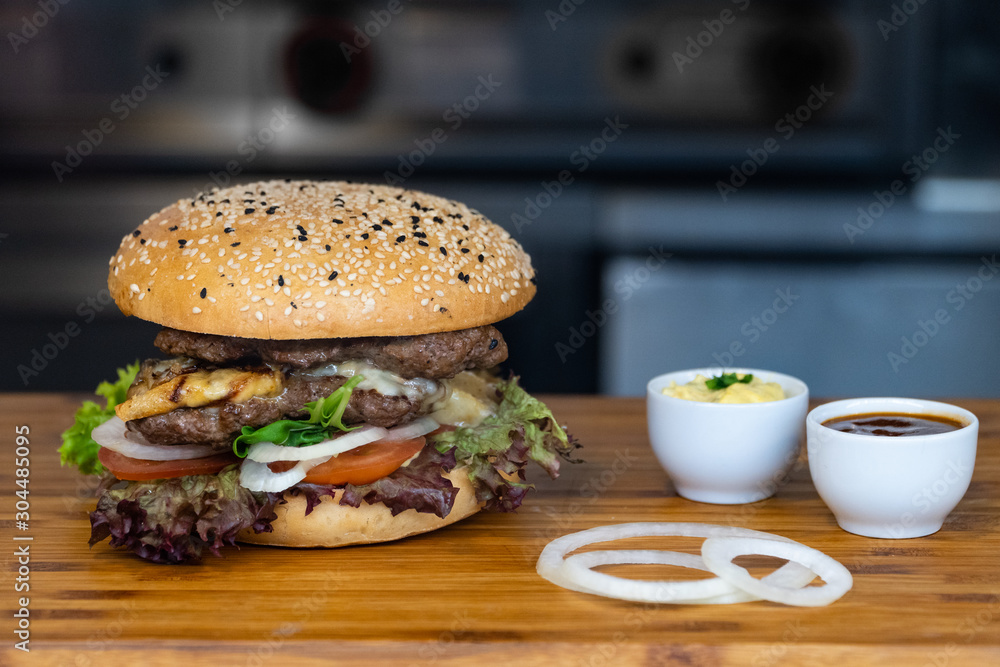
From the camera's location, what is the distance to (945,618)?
1850mm

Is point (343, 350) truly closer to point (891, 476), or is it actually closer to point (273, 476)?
point (273, 476)

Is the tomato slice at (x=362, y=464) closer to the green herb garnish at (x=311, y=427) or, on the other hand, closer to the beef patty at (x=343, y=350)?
the green herb garnish at (x=311, y=427)

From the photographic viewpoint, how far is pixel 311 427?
2152 mm

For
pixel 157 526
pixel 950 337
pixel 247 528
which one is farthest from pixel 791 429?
pixel 950 337

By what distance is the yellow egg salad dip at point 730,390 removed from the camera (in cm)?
241

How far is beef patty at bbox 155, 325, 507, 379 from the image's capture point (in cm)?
219

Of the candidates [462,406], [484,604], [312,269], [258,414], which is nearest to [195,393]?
[258,414]

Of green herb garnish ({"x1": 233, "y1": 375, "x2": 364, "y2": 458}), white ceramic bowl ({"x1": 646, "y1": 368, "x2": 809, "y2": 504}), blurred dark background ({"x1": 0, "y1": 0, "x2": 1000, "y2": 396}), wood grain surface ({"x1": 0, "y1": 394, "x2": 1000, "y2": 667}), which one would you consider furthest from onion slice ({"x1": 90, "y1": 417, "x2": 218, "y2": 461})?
blurred dark background ({"x1": 0, "y1": 0, "x2": 1000, "y2": 396})

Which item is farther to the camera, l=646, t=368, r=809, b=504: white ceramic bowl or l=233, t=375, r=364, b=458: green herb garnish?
l=646, t=368, r=809, b=504: white ceramic bowl

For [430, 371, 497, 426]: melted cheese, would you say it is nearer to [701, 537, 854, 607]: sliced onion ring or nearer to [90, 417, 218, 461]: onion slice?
[90, 417, 218, 461]: onion slice

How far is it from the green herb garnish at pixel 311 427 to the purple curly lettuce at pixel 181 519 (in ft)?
0.35

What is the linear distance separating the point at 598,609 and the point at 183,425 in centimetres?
98

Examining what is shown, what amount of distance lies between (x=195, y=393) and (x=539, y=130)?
11.2 feet

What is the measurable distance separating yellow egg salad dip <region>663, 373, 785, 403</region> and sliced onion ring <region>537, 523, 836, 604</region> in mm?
325
